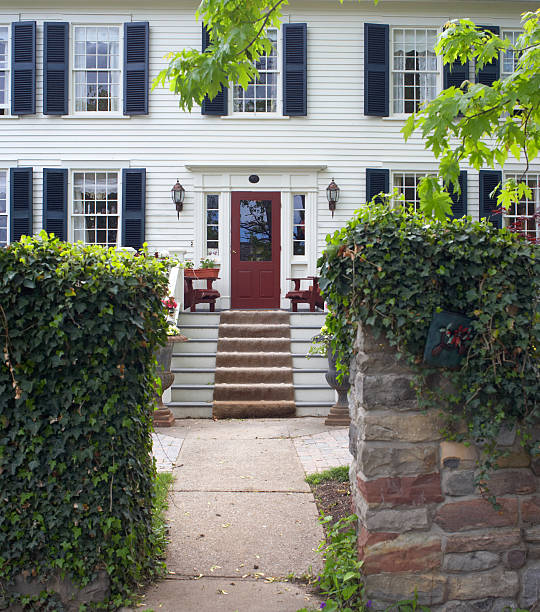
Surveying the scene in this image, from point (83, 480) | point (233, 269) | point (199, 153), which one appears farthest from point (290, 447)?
point (199, 153)

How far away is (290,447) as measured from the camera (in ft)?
20.5

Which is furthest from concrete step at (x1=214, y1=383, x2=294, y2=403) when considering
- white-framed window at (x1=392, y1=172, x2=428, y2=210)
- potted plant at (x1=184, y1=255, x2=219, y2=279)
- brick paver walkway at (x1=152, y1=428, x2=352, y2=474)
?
white-framed window at (x1=392, y1=172, x2=428, y2=210)

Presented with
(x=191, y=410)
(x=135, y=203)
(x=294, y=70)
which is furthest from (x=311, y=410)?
(x=294, y=70)

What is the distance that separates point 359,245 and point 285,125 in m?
9.52

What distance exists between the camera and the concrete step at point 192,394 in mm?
8398

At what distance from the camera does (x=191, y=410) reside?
8234 mm

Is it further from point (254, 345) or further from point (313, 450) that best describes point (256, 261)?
point (313, 450)

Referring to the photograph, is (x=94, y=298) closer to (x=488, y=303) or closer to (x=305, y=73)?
(x=488, y=303)

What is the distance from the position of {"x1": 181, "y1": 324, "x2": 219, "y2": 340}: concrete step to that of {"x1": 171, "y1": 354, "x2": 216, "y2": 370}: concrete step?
70cm

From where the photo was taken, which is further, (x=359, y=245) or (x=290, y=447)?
(x=290, y=447)

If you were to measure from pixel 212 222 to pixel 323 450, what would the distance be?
700 centimetres

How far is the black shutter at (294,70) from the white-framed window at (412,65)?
184 centimetres

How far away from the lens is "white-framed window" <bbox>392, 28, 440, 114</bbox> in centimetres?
1213

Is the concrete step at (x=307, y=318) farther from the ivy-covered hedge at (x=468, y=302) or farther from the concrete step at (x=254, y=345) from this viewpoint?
the ivy-covered hedge at (x=468, y=302)
